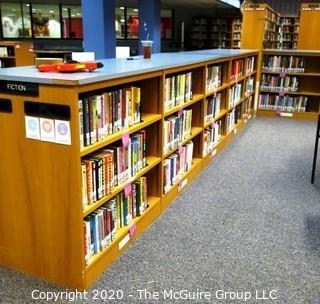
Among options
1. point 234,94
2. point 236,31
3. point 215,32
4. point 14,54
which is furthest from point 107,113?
point 215,32

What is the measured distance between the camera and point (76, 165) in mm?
1722

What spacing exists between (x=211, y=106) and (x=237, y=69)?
1225 mm

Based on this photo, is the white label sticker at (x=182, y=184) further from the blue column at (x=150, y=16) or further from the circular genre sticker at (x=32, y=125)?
the blue column at (x=150, y=16)

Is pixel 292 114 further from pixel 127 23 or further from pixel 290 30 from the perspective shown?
pixel 290 30

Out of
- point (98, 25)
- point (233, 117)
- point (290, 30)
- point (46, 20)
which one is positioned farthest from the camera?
point (290, 30)

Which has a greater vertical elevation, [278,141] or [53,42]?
[53,42]

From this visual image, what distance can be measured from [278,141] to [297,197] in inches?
A: 73.0

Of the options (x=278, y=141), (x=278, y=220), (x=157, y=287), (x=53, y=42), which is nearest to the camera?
(x=157, y=287)

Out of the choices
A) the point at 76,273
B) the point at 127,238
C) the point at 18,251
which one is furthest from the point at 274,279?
the point at 18,251

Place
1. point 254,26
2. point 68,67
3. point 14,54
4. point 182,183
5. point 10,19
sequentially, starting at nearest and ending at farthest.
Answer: point 68,67
point 182,183
point 254,26
point 14,54
point 10,19

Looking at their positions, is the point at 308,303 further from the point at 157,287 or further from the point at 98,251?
the point at 98,251

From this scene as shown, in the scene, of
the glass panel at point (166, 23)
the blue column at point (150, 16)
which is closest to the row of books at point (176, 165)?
the blue column at point (150, 16)

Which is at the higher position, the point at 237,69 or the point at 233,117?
the point at 237,69

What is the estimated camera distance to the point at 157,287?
1.98 m
